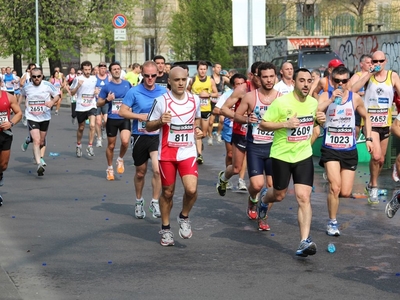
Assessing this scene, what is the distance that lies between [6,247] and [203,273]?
2.34 meters

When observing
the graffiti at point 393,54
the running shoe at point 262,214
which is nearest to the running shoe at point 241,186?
the running shoe at point 262,214

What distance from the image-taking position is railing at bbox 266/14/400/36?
3917 cm

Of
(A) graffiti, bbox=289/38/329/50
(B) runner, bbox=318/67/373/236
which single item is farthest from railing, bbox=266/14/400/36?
(B) runner, bbox=318/67/373/236

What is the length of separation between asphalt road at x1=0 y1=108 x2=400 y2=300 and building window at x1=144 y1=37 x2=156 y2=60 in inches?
2300

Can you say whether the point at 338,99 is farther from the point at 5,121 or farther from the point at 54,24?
the point at 54,24

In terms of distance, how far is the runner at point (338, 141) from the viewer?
379 inches

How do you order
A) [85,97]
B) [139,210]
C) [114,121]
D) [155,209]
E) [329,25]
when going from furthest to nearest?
[329,25] < [85,97] < [114,121] < [139,210] < [155,209]

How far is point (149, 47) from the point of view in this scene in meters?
72.0

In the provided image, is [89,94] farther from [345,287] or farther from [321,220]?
[345,287]

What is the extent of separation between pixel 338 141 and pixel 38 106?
24.0 feet

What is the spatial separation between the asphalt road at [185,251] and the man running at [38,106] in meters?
2.10

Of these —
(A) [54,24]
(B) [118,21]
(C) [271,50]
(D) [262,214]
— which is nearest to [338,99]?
(D) [262,214]

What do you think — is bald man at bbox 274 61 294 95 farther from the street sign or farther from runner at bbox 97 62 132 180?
the street sign

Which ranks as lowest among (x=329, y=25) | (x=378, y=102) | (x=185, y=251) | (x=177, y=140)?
(x=185, y=251)
